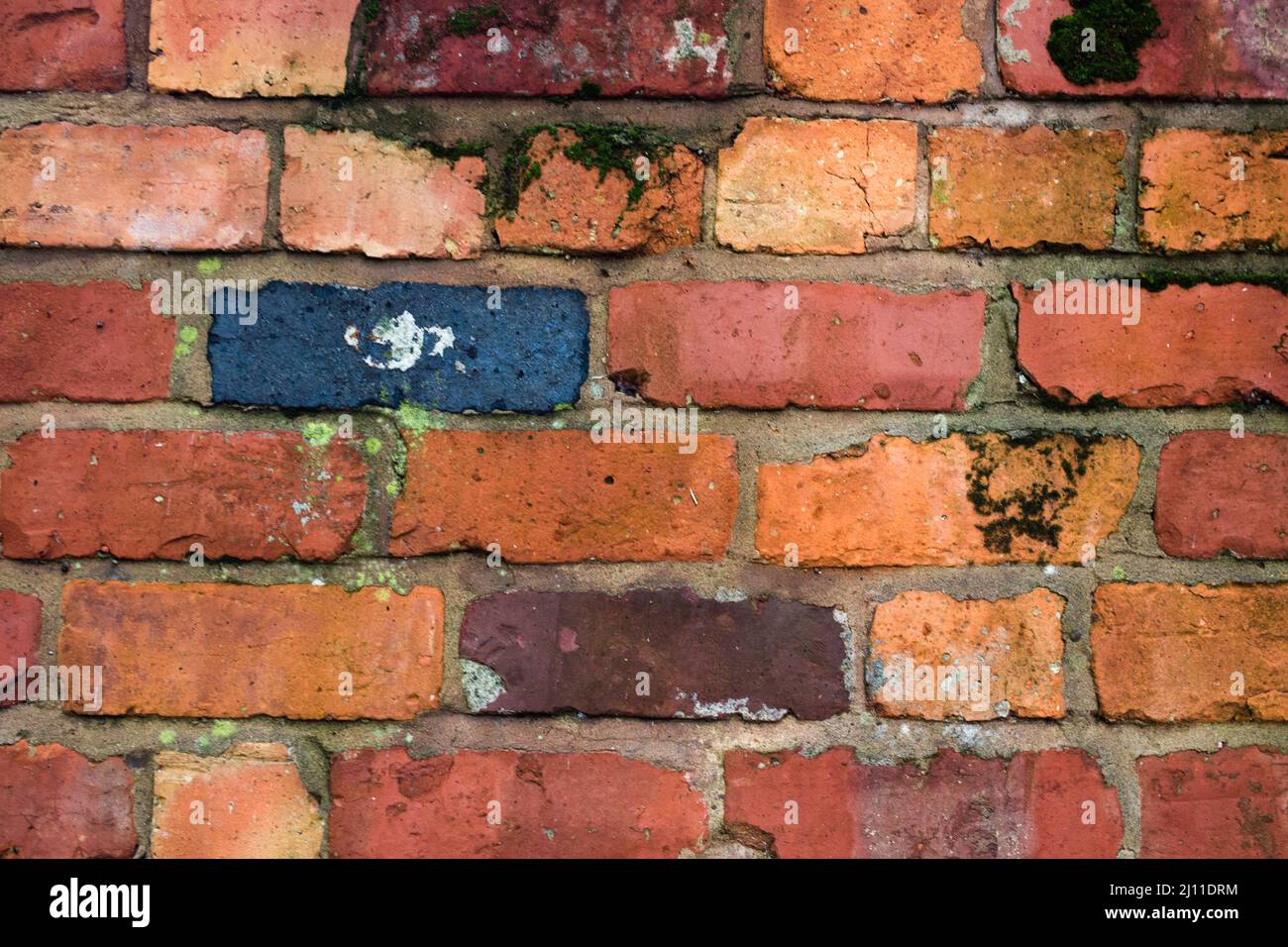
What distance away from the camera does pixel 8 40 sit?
61 centimetres

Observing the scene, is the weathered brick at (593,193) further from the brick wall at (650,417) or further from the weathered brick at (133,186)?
the weathered brick at (133,186)

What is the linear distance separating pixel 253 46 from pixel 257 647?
0.45 metres

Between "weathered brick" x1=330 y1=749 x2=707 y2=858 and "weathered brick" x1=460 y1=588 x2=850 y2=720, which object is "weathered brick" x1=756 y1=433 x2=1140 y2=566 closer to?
"weathered brick" x1=460 y1=588 x2=850 y2=720

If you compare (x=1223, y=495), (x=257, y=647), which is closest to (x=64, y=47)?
(x=257, y=647)

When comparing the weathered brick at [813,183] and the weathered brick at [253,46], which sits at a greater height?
the weathered brick at [253,46]

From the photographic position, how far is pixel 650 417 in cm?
62

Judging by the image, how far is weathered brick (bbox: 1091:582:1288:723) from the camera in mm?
622

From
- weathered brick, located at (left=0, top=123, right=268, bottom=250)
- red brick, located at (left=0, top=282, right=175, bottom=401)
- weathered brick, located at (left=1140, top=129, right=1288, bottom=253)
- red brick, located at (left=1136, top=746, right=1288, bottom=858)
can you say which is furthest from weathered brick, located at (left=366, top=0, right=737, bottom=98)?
red brick, located at (left=1136, top=746, right=1288, bottom=858)

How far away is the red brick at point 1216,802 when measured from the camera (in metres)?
0.63

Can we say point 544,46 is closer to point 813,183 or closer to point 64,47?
point 813,183

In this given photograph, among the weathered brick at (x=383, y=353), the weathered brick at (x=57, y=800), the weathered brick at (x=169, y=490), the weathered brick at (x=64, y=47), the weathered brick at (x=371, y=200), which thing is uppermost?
the weathered brick at (x=64, y=47)

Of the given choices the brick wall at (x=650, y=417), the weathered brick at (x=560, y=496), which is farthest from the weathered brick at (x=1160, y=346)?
the weathered brick at (x=560, y=496)

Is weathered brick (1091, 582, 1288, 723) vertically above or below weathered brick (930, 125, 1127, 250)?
below

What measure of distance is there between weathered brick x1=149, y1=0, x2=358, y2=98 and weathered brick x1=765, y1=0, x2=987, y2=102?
0.33 meters
